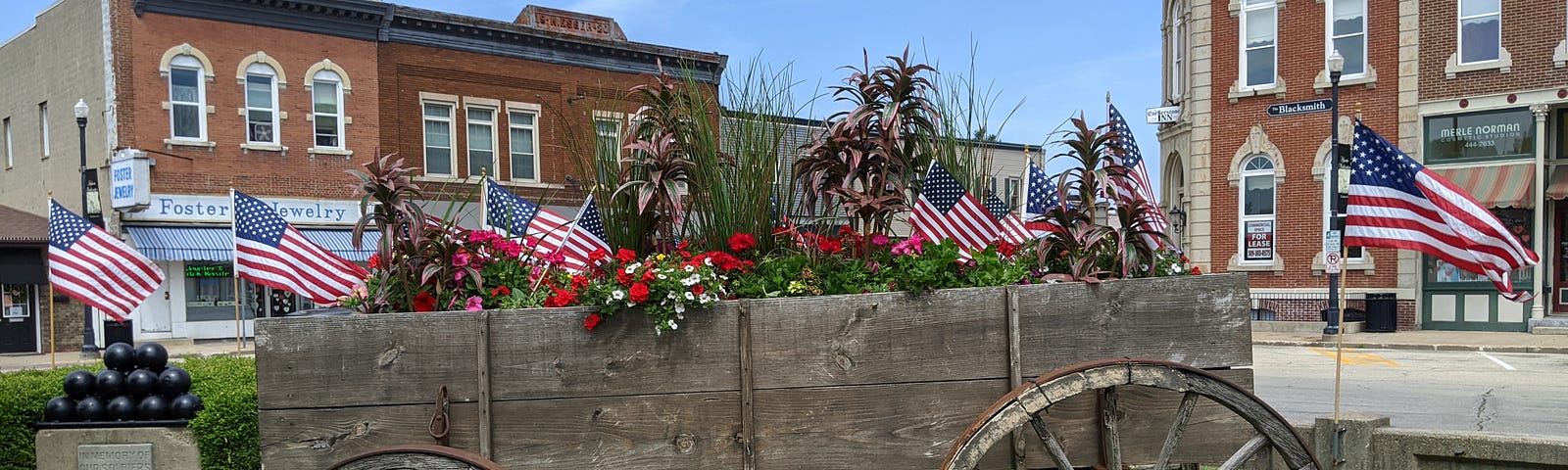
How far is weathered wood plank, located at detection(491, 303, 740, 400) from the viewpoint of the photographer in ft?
11.6

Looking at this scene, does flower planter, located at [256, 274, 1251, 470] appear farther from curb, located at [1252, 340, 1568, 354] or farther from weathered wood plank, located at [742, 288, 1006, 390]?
curb, located at [1252, 340, 1568, 354]

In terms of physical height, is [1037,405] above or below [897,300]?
below

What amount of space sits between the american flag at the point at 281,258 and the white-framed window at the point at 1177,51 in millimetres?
18754

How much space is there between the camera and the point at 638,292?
11.3 feet

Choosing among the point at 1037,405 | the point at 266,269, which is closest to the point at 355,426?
the point at 1037,405

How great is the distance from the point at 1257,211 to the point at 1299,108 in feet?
→ 7.29

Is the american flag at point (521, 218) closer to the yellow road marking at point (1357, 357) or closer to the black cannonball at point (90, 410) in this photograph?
the black cannonball at point (90, 410)

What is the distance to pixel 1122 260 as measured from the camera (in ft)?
12.6

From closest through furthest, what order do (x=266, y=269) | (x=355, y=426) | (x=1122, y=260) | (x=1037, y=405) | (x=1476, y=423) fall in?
(x=1037, y=405)
(x=355, y=426)
(x=1122, y=260)
(x=1476, y=423)
(x=266, y=269)

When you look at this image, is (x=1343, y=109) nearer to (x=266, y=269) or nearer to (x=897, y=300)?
(x=266, y=269)

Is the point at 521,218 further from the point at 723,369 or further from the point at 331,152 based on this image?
the point at 331,152

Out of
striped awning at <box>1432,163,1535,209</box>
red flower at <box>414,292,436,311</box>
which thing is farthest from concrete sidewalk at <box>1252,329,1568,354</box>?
red flower at <box>414,292,436,311</box>

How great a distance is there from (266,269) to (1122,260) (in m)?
9.46

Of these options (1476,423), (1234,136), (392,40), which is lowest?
(1476,423)
